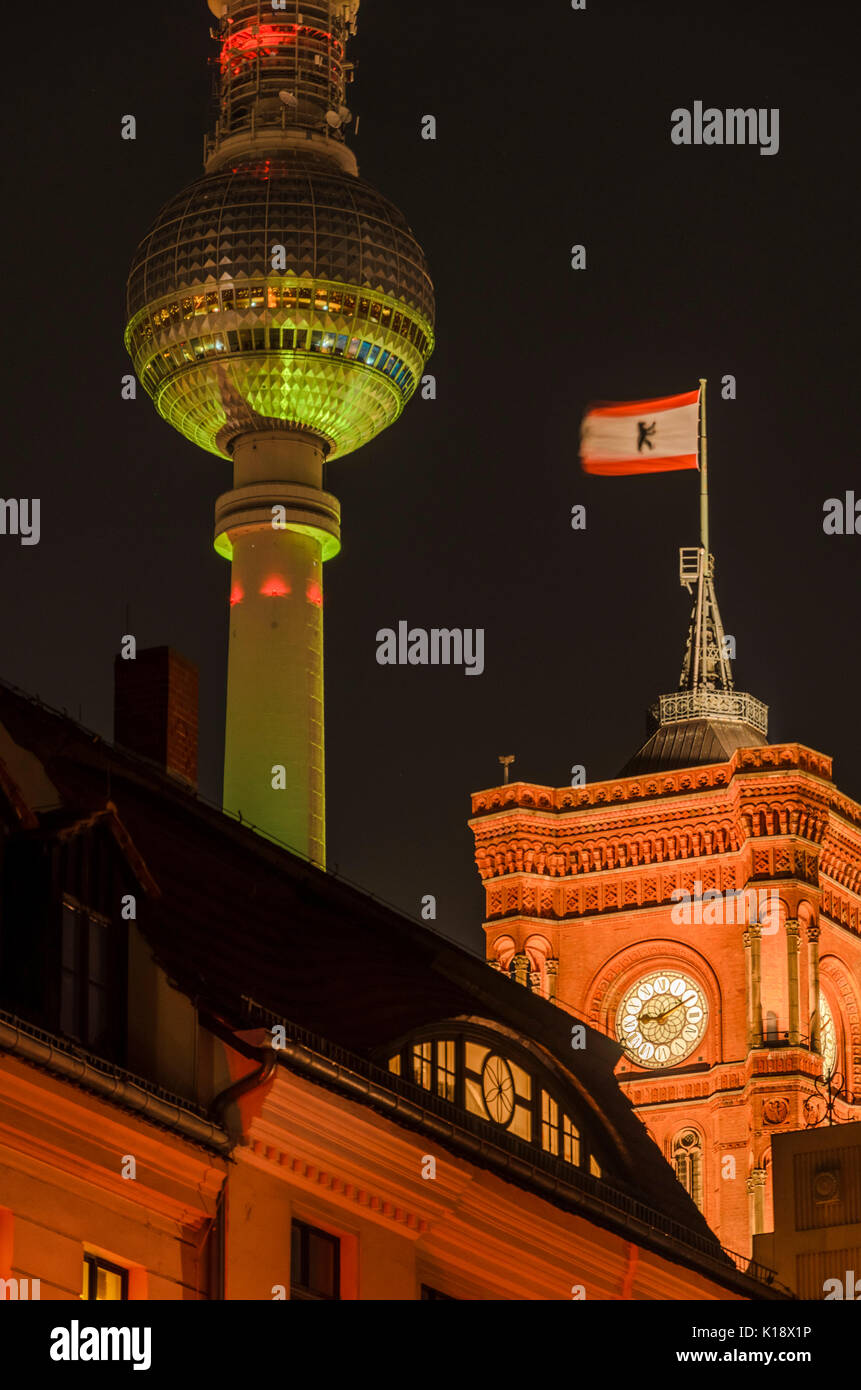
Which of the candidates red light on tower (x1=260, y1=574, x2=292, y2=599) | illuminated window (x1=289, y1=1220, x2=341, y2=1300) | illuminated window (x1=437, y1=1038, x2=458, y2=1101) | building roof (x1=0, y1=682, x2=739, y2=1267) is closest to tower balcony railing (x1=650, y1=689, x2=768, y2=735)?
red light on tower (x1=260, y1=574, x2=292, y2=599)

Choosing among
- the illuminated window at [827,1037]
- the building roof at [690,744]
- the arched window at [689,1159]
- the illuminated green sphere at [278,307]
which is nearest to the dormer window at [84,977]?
the arched window at [689,1159]

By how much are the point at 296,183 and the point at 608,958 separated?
37.9m

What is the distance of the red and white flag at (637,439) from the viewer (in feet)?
447

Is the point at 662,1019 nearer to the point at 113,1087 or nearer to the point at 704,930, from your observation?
the point at 704,930

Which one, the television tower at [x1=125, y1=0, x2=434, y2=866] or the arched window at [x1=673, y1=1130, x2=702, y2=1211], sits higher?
the television tower at [x1=125, y1=0, x2=434, y2=866]

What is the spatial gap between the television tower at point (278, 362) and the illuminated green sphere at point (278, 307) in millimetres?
64

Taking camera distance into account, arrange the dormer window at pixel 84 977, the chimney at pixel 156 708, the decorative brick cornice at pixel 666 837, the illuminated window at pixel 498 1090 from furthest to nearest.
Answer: the decorative brick cornice at pixel 666 837
the chimney at pixel 156 708
the illuminated window at pixel 498 1090
the dormer window at pixel 84 977

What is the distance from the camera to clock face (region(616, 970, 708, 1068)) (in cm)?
15975

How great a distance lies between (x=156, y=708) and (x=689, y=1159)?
10025 centimetres

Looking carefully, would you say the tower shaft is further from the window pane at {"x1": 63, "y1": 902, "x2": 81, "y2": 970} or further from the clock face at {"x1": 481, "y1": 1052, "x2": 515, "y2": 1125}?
the window pane at {"x1": 63, "y1": 902, "x2": 81, "y2": 970}

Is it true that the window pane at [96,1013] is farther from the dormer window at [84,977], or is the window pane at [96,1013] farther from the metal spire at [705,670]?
the metal spire at [705,670]

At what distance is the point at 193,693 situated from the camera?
194ft

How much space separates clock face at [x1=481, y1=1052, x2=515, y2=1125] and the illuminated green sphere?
366 ft
